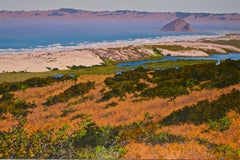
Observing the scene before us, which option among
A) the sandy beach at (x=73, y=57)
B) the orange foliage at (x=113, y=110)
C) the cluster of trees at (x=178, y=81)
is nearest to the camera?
the orange foliage at (x=113, y=110)

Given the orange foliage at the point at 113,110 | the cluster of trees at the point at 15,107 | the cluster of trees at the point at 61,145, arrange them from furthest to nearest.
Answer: the cluster of trees at the point at 15,107 → the orange foliage at the point at 113,110 → the cluster of trees at the point at 61,145

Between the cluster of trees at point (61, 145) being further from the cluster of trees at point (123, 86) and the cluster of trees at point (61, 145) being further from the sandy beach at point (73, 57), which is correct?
the sandy beach at point (73, 57)

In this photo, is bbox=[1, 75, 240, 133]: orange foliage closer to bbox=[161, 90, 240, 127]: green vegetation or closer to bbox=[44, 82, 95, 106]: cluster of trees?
bbox=[44, 82, 95, 106]: cluster of trees

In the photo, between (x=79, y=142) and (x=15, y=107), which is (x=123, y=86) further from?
(x=79, y=142)

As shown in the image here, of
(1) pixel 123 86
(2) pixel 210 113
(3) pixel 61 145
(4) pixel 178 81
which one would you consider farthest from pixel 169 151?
(1) pixel 123 86

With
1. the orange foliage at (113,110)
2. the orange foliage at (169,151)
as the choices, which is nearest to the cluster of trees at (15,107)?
the orange foliage at (113,110)

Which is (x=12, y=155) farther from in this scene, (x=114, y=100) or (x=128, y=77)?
(x=128, y=77)

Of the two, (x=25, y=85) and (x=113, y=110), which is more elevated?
(x=113, y=110)

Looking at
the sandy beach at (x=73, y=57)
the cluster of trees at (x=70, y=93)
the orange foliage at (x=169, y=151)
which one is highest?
the orange foliage at (x=169, y=151)
